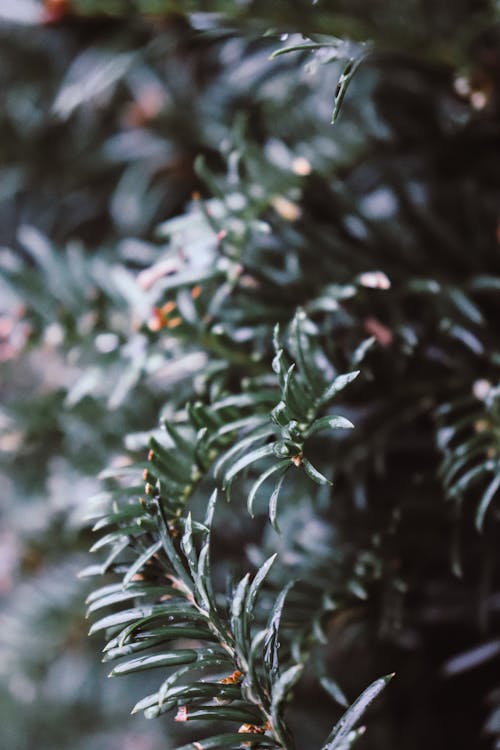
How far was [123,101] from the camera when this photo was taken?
2.23 feet

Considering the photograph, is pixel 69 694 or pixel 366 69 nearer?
pixel 366 69

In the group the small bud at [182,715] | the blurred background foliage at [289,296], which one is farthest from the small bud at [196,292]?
the small bud at [182,715]

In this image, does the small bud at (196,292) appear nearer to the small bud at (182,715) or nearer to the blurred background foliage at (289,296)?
the blurred background foliage at (289,296)

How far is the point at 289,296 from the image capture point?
1.51ft

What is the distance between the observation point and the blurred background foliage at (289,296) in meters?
0.44

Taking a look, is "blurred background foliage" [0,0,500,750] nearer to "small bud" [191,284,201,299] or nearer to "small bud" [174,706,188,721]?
"small bud" [191,284,201,299]

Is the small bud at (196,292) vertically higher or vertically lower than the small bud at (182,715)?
higher

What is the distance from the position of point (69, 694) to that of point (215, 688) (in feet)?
1.45

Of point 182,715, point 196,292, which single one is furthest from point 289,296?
point 182,715

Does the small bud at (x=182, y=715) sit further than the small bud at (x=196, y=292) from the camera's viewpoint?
No

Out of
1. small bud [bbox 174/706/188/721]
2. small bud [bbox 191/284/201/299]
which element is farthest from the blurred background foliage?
small bud [bbox 174/706/188/721]

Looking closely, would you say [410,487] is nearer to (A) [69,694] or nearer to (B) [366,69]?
(B) [366,69]

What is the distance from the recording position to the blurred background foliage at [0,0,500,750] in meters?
0.44

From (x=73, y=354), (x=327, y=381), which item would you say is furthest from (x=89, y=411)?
(x=327, y=381)
